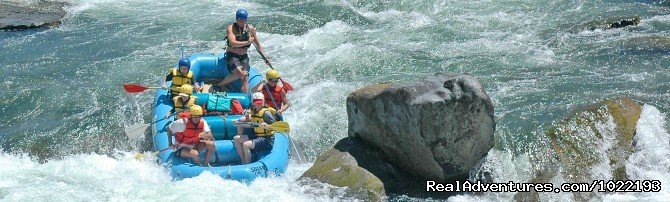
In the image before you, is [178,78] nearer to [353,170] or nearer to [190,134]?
[190,134]

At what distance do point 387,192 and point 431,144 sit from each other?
71 centimetres

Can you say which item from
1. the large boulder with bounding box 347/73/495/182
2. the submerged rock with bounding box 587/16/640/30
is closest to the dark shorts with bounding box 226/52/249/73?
the large boulder with bounding box 347/73/495/182

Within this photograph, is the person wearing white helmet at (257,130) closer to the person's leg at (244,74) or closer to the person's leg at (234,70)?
the person's leg at (244,74)

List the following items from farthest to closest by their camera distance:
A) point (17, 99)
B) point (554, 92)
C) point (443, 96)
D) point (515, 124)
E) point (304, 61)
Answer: point (304, 61), point (17, 99), point (554, 92), point (515, 124), point (443, 96)

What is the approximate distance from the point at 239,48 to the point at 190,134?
2461 mm

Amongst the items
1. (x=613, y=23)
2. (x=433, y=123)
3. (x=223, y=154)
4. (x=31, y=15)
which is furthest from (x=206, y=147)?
(x=31, y=15)

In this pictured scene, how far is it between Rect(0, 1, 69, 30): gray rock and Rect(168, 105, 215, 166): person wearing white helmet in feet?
28.2

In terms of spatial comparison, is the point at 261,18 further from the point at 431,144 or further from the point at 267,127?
the point at 431,144

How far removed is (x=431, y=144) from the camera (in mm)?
8039

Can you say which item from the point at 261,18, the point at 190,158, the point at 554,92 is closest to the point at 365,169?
the point at 190,158

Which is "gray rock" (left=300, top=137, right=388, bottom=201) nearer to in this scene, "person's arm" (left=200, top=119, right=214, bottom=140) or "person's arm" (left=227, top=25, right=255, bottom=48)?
"person's arm" (left=200, top=119, right=214, bottom=140)

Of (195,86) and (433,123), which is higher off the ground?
(433,123)

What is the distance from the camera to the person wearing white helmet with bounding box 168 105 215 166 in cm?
894

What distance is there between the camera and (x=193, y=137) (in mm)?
8984
